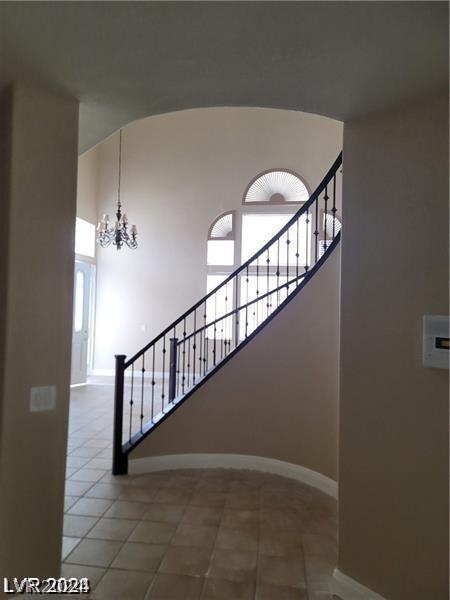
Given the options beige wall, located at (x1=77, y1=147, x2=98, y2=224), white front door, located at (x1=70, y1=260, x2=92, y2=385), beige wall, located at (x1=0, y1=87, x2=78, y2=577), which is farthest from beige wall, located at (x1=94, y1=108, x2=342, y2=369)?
beige wall, located at (x1=0, y1=87, x2=78, y2=577)

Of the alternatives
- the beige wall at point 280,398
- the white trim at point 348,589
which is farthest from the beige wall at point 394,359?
the beige wall at point 280,398

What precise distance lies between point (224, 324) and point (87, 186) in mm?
4108

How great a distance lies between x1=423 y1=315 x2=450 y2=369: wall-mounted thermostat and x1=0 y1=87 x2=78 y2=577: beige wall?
1678 mm

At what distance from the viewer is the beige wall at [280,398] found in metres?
2.93

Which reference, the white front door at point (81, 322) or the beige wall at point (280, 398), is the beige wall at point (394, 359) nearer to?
the beige wall at point (280, 398)

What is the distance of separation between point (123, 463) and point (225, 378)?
1.15 metres

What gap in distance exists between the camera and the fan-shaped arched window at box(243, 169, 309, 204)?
7254 mm

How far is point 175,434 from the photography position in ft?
10.7

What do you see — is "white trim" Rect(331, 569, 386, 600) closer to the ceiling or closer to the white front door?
the ceiling

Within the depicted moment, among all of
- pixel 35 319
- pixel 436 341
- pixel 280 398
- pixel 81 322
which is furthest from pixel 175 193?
pixel 436 341

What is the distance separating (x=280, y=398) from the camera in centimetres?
313

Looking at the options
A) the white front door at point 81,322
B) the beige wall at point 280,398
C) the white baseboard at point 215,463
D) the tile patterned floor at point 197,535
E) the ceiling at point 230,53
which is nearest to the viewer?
the ceiling at point 230,53

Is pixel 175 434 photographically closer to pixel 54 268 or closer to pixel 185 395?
pixel 185 395

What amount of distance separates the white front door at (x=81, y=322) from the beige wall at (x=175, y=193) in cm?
41
